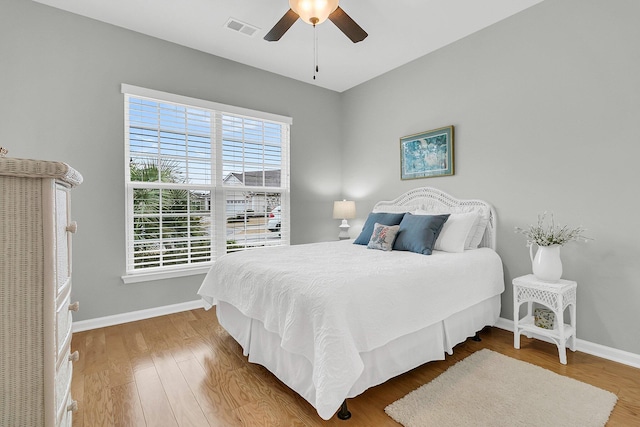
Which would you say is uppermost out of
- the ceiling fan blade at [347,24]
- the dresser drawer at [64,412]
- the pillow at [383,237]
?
the ceiling fan blade at [347,24]

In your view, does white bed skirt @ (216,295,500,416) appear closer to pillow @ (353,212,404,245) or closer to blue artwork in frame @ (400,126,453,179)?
pillow @ (353,212,404,245)

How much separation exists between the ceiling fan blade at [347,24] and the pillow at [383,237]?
168 cm

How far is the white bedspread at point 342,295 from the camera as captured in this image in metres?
1.57

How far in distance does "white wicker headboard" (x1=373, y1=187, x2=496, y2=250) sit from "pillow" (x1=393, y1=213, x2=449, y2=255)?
438mm

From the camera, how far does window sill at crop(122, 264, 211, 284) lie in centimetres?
317

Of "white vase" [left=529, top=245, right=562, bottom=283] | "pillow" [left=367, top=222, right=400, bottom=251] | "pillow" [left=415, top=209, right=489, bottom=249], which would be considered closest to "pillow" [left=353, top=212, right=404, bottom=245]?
"pillow" [left=367, top=222, right=400, bottom=251]

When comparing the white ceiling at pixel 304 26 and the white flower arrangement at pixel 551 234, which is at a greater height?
the white ceiling at pixel 304 26

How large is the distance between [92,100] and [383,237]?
3.05 m

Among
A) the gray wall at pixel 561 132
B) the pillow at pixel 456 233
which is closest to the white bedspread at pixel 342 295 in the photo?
the pillow at pixel 456 233

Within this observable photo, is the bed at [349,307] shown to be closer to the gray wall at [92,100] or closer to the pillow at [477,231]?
the pillow at [477,231]

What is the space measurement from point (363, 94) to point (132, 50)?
9.41 ft

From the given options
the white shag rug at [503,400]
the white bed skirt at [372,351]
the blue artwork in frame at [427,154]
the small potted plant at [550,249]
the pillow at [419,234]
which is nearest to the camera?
the white shag rug at [503,400]

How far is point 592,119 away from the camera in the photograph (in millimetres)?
2492

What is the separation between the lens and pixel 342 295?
5.53ft
